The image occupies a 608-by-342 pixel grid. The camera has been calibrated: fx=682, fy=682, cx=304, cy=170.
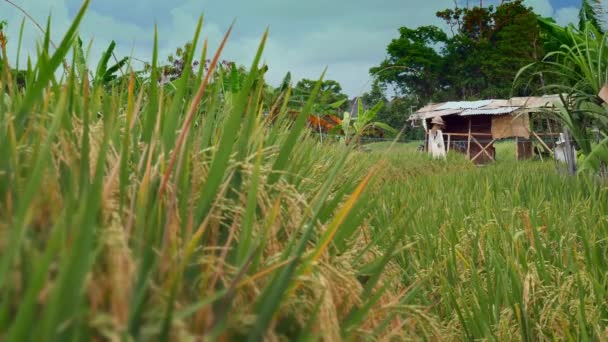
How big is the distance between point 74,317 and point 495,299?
2.16m

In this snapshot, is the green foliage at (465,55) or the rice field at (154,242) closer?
the rice field at (154,242)

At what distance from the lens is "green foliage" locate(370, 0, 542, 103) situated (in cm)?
4866

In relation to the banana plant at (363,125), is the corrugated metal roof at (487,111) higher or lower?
higher

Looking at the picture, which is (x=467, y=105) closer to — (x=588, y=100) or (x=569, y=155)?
(x=569, y=155)

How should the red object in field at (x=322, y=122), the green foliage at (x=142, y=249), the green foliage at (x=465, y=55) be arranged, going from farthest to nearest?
the green foliage at (x=465, y=55), the red object in field at (x=322, y=122), the green foliage at (x=142, y=249)

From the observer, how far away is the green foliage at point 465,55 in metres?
48.7

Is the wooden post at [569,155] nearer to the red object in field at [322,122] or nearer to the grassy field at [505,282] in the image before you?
the red object in field at [322,122]

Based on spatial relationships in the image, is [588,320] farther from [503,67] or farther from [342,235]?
[503,67]

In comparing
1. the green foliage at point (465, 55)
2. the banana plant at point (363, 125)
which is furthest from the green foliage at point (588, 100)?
the green foliage at point (465, 55)

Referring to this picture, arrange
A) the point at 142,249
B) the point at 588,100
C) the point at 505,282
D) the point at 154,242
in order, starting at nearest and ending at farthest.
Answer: the point at 142,249, the point at 154,242, the point at 505,282, the point at 588,100

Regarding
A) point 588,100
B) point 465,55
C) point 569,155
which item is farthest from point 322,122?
point 465,55

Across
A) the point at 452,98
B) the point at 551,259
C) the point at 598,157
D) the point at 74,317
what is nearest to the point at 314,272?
the point at 74,317

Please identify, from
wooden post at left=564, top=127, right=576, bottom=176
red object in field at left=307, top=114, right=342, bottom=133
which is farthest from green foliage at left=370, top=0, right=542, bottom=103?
wooden post at left=564, top=127, right=576, bottom=176

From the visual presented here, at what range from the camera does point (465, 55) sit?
52500 mm
